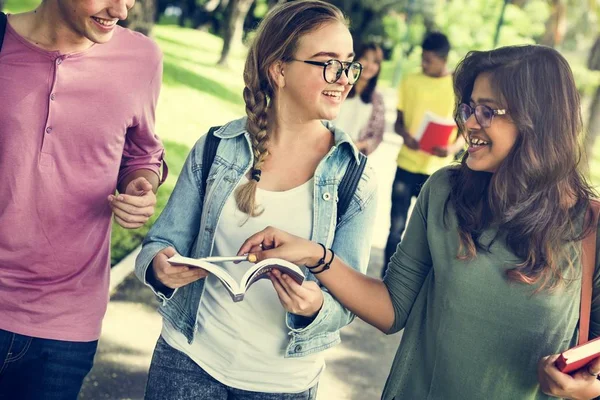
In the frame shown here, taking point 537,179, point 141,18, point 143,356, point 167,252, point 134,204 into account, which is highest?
point 537,179

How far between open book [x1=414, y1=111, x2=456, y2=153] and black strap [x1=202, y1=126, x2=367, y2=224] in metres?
4.90

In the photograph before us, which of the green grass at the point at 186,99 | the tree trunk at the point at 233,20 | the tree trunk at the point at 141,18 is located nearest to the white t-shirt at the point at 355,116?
the green grass at the point at 186,99

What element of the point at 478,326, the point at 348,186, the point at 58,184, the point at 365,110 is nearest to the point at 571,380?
the point at 478,326

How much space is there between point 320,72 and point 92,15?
824 mm

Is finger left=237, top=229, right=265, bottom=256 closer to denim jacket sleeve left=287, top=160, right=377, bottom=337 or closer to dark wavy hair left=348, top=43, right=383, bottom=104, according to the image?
denim jacket sleeve left=287, top=160, right=377, bottom=337

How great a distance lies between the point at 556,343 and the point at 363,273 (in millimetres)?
722

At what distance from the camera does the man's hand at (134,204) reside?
3.11 m

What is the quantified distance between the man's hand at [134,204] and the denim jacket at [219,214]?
0.22 feet

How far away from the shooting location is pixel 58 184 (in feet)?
10.3

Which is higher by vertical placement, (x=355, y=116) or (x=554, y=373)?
(x=554, y=373)

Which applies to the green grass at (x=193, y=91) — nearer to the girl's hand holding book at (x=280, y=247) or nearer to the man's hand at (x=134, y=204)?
the man's hand at (x=134, y=204)

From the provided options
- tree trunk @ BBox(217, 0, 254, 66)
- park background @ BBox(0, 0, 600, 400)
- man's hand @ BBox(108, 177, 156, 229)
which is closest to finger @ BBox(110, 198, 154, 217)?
man's hand @ BBox(108, 177, 156, 229)

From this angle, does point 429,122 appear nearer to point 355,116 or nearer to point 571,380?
point 355,116

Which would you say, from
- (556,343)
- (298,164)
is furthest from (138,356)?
(556,343)
